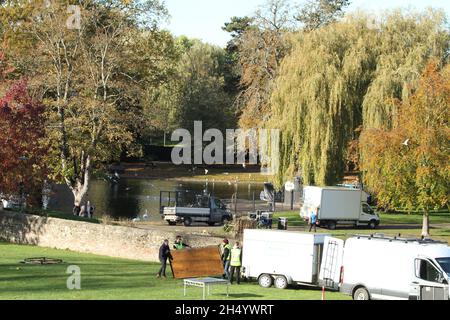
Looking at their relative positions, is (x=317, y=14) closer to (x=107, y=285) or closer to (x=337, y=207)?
(x=337, y=207)

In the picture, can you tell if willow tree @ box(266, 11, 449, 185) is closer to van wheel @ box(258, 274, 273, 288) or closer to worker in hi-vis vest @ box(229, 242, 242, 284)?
van wheel @ box(258, 274, 273, 288)

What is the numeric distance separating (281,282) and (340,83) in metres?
26.2

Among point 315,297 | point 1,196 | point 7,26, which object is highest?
point 7,26

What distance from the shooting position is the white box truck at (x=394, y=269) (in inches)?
982

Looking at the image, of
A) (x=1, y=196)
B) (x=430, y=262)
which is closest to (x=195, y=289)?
(x=430, y=262)

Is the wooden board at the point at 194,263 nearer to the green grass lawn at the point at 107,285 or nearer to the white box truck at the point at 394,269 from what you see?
the green grass lawn at the point at 107,285

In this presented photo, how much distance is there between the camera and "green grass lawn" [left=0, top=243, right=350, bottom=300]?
951 inches

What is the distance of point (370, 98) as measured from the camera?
174 feet

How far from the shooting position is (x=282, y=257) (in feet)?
95.1

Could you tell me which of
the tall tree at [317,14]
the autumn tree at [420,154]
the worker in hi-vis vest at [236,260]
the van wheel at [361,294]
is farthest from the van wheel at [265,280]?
the tall tree at [317,14]

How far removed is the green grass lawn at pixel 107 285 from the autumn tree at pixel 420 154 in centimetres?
1628

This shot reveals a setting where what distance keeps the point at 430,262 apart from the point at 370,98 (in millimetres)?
29141

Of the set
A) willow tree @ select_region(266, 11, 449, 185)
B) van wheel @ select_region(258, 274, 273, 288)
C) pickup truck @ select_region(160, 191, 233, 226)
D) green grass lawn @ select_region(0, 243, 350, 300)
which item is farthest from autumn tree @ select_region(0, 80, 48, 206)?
van wheel @ select_region(258, 274, 273, 288)

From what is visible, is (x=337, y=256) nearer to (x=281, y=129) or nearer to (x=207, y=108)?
(x=281, y=129)
